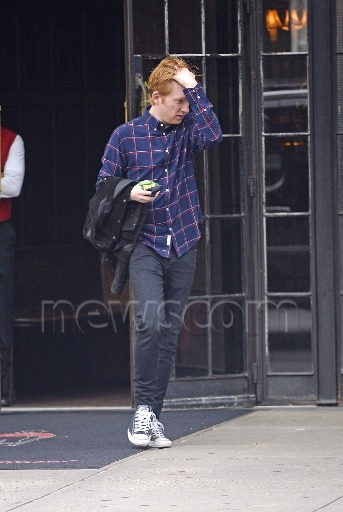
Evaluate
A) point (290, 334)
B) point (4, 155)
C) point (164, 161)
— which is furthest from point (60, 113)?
point (164, 161)

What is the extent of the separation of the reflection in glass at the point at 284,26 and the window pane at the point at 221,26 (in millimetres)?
184

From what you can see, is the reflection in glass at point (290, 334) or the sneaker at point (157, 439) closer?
the sneaker at point (157, 439)

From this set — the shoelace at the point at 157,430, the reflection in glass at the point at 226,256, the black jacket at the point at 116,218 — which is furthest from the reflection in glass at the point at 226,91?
the shoelace at the point at 157,430

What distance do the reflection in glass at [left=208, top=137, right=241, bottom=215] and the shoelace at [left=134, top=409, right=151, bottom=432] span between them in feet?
5.50

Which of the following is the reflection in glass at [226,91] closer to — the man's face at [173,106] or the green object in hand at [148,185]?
the man's face at [173,106]

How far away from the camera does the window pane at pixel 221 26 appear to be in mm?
7602

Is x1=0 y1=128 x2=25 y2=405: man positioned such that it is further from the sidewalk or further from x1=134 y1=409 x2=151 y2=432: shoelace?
x1=134 y1=409 x2=151 y2=432: shoelace

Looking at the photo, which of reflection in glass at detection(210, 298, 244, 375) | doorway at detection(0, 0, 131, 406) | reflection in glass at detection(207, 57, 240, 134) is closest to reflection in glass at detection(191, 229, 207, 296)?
reflection in glass at detection(210, 298, 244, 375)

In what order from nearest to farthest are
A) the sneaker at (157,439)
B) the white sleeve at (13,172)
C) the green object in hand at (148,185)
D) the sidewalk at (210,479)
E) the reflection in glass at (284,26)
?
the sidewalk at (210,479) → the green object in hand at (148,185) → the sneaker at (157,439) → the reflection in glass at (284,26) → the white sleeve at (13,172)

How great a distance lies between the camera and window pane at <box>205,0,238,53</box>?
24.9 feet

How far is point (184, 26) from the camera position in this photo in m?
7.57

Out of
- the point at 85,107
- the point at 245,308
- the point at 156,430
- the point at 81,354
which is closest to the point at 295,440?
the point at 156,430

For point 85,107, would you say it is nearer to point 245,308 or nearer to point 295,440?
point 245,308

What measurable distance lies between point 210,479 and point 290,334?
2.21 metres
